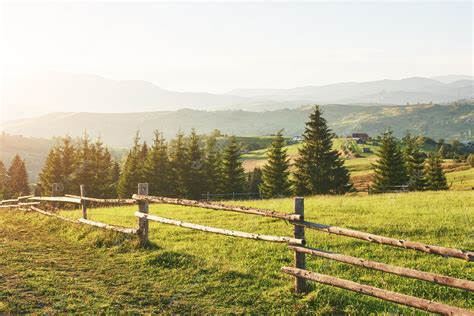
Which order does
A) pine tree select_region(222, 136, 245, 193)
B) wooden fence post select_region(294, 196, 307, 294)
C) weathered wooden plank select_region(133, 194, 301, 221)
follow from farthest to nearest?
1. pine tree select_region(222, 136, 245, 193)
2. weathered wooden plank select_region(133, 194, 301, 221)
3. wooden fence post select_region(294, 196, 307, 294)

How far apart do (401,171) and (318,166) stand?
14.2 metres

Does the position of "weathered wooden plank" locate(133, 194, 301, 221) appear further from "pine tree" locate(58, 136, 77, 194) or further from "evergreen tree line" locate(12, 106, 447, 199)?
"pine tree" locate(58, 136, 77, 194)

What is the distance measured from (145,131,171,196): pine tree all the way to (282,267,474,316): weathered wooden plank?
52.4 m

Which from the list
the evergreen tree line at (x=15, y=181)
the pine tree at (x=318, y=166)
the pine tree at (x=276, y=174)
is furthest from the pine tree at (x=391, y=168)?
the evergreen tree line at (x=15, y=181)

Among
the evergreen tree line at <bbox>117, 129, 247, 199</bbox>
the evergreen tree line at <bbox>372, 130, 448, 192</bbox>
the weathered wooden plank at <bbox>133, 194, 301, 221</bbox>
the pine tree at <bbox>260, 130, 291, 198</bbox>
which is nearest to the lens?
the weathered wooden plank at <bbox>133, 194, 301, 221</bbox>

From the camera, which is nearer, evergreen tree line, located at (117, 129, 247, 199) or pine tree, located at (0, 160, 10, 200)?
evergreen tree line, located at (117, 129, 247, 199)

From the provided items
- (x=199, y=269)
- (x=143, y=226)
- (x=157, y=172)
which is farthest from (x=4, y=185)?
(x=199, y=269)

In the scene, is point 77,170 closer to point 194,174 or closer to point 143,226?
point 194,174

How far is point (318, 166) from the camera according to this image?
56.7 metres

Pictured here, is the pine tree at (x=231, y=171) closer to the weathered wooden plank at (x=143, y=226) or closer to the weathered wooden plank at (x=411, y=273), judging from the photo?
the weathered wooden plank at (x=143, y=226)

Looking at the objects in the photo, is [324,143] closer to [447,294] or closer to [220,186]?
[220,186]

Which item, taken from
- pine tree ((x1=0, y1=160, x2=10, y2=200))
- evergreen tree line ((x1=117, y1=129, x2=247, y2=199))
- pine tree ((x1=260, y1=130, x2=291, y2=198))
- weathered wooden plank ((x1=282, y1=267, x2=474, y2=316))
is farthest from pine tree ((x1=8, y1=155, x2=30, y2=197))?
weathered wooden plank ((x1=282, y1=267, x2=474, y2=316))

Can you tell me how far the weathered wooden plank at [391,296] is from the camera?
6.51 metres

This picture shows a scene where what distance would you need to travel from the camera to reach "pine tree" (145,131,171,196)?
60125 millimetres
